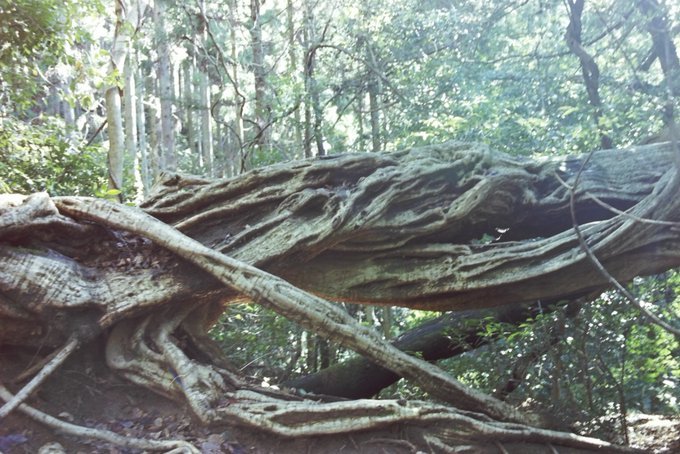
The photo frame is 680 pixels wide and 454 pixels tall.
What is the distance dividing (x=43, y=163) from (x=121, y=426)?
399 centimetres

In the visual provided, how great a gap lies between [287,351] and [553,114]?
417 cm

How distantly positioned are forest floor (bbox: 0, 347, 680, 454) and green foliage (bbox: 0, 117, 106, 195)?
2754 millimetres

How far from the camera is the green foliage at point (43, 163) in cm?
636

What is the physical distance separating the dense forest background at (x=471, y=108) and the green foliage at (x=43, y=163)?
18 millimetres

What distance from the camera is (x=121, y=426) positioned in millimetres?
3732

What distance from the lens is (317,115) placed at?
9.51 metres

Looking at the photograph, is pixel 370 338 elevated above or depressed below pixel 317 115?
below

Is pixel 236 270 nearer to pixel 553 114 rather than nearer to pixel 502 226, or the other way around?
pixel 502 226

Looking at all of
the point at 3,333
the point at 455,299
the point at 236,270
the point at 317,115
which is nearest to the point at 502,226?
the point at 455,299

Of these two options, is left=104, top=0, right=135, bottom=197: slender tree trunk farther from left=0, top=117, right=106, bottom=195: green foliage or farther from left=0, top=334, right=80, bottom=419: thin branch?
left=0, top=334, right=80, bottom=419: thin branch

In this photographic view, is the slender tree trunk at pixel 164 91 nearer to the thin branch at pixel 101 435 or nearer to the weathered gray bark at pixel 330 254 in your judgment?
the weathered gray bark at pixel 330 254

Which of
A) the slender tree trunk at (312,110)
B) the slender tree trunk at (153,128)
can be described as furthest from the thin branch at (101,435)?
the slender tree trunk at (153,128)

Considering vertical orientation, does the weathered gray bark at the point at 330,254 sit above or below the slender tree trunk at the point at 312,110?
below

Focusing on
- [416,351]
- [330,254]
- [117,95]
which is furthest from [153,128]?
[330,254]
